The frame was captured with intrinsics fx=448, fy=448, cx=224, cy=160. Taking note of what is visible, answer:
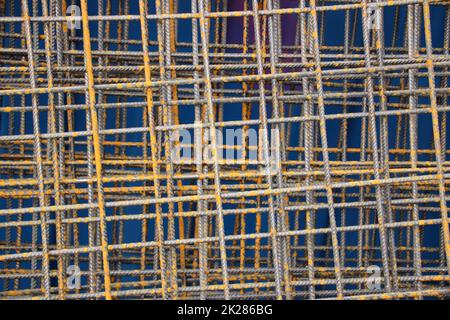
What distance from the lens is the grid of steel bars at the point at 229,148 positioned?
195 centimetres

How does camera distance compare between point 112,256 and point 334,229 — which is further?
point 112,256

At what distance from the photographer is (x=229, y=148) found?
10.4 feet

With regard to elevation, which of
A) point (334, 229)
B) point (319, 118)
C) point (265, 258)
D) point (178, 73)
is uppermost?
point (178, 73)

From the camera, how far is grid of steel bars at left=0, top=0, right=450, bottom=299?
1.95m

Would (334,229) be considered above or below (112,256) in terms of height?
above

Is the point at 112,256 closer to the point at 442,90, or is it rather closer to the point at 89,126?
the point at 89,126

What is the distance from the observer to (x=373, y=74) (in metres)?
2.00

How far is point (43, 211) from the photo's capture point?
1861 millimetres

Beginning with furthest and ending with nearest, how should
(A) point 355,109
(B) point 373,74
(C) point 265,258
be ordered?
(A) point 355,109, (C) point 265,258, (B) point 373,74

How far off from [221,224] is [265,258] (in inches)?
60.7

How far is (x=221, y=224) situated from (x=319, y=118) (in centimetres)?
62
